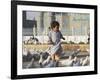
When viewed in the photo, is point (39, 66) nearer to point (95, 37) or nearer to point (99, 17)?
point (95, 37)

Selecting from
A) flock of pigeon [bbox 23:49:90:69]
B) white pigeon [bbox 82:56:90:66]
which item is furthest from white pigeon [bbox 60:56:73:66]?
white pigeon [bbox 82:56:90:66]

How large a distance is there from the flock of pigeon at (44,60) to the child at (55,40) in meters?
0.04

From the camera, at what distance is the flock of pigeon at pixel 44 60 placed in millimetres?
1907

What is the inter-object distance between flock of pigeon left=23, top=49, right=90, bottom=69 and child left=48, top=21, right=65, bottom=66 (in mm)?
44

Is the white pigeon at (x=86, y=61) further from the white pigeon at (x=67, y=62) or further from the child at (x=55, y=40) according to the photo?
the child at (x=55, y=40)

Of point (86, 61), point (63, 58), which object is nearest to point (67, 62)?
point (63, 58)

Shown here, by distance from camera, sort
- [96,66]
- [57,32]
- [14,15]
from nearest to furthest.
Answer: [14,15] < [57,32] < [96,66]

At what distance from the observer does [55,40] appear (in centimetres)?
199

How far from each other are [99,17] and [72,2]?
1.02 feet

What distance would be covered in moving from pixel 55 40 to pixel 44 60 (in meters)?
0.20

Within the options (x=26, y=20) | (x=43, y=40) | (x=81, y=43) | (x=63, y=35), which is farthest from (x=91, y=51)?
(x=26, y=20)

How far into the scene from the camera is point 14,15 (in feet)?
6.07

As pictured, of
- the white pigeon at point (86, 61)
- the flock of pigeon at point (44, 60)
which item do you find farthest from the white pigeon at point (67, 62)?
the white pigeon at point (86, 61)

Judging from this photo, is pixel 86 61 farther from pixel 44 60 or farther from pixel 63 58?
pixel 44 60
